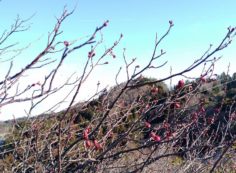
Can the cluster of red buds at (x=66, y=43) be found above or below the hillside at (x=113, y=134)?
above

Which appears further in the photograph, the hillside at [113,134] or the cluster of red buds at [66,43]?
the cluster of red buds at [66,43]

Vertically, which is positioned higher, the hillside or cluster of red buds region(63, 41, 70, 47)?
cluster of red buds region(63, 41, 70, 47)

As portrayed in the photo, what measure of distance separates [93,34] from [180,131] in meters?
0.98

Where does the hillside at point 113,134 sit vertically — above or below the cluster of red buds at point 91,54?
below

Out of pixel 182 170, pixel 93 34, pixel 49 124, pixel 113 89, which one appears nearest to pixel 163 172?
pixel 182 170

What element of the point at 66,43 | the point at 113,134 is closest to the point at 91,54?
the point at 66,43

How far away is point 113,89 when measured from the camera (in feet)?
11.2

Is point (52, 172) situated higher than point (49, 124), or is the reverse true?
point (49, 124)

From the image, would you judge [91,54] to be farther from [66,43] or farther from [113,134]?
[113,134]

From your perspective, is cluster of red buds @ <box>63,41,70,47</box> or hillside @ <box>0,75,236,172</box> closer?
hillside @ <box>0,75,236,172</box>

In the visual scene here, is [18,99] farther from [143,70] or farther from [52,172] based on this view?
[143,70]

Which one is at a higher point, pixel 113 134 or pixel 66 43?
pixel 66 43

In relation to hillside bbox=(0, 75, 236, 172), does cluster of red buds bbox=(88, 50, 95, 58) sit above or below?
above

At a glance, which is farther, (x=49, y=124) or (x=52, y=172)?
(x=49, y=124)
